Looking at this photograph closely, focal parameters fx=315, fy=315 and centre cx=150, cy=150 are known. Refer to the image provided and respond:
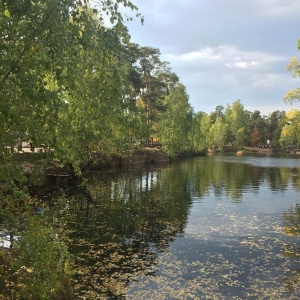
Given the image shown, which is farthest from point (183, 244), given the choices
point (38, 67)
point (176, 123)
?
point (176, 123)

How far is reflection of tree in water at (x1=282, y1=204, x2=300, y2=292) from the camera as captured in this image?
1222 cm

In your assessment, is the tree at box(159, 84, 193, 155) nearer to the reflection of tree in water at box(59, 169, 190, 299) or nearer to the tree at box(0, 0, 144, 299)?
the reflection of tree in water at box(59, 169, 190, 299)

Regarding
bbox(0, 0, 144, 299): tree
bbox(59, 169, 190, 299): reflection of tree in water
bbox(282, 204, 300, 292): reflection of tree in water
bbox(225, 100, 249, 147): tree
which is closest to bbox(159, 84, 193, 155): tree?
bbox(59, 169, 190, 299): reflection of tree in water

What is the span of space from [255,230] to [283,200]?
11.3 meters

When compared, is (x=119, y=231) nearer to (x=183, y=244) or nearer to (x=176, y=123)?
(x=183, y=244)

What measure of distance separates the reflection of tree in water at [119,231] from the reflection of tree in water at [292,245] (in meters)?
5.46

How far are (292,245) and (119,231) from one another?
31.2 ft

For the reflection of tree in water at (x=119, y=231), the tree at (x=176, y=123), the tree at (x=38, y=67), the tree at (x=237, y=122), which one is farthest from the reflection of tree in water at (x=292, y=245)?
the tree at (x=237, y=122)

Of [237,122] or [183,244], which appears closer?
[183,244]

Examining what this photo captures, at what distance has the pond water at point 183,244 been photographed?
38.1ft

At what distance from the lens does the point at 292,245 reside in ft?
54.0

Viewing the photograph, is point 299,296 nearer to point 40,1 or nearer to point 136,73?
point 40,1

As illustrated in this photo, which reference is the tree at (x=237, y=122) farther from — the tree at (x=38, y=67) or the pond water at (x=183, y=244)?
the tree at (x=38, y=67)

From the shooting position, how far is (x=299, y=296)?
11.1 metres
